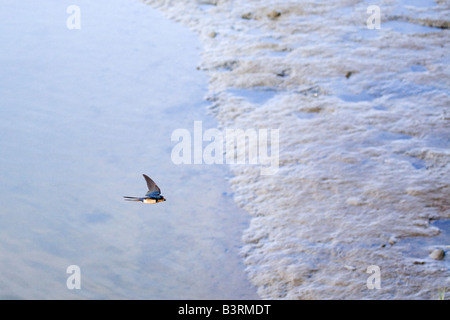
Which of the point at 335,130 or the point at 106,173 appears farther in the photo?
the point at 335,130

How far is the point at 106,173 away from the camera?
4.10 meters

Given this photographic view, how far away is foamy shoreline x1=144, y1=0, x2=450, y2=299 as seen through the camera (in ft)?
10.9

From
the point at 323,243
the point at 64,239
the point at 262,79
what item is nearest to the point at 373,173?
the point at 323,243

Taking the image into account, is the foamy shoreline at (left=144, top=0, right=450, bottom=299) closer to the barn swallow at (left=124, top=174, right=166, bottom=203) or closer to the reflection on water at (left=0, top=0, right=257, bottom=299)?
the reflection on water at (left=0, top=0, right=257, bottom=299)

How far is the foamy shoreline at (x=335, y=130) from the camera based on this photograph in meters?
3.32

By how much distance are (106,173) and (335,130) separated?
164 centimetres

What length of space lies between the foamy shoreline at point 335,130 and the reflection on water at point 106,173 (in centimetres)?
21

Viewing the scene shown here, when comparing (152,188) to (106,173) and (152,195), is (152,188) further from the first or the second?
(106,173)

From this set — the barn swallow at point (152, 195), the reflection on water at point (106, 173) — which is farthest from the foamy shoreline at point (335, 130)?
the barn swallow at point (152, 195)

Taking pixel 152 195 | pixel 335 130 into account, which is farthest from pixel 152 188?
pixel 335 130

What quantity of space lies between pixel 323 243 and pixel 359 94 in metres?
1.89

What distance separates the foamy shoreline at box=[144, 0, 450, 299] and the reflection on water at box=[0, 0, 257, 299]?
209 millimetres

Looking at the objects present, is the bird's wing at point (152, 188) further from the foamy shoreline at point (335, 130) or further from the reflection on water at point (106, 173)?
the foamy shoreline at point (335, 130)
